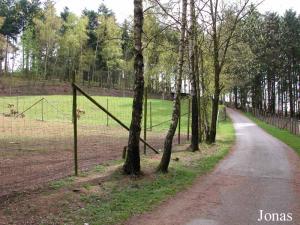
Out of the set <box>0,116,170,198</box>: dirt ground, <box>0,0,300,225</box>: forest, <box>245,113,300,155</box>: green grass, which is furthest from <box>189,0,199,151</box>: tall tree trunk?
<box>245,113,300,155</box>: green grass

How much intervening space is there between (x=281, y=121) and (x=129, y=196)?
45.3 m

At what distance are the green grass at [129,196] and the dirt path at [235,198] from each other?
0.84ft

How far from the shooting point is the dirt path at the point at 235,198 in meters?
8.34

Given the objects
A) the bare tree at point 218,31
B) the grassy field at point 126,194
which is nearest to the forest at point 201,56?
the bare tree at point 218,31

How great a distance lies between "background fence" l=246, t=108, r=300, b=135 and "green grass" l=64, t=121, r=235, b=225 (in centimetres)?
2618

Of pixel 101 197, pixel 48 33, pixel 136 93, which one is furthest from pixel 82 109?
pixel 101 197

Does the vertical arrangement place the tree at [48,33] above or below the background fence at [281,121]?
above

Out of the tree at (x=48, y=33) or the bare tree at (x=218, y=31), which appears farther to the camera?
the tree at (x=48, y=33)

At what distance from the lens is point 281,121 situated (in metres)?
52.2

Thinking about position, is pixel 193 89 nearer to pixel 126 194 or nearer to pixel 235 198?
pixel 235 198

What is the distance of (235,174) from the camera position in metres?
13.8

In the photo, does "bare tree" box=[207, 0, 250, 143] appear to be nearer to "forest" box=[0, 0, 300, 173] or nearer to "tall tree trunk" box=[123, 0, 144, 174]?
"forest" box=[0, 0, 300, 173]

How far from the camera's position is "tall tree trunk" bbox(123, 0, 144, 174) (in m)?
11.4

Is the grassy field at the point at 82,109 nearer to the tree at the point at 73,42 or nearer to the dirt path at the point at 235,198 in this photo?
the tree at the point at 73,42
